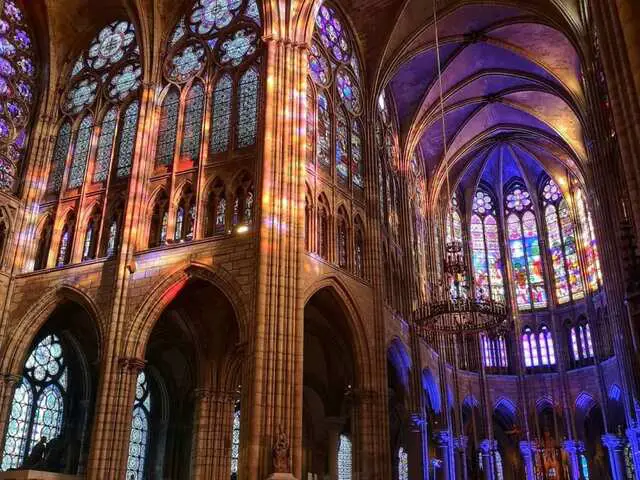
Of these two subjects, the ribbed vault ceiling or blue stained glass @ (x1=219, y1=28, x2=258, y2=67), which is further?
the ribbed vault ceiling

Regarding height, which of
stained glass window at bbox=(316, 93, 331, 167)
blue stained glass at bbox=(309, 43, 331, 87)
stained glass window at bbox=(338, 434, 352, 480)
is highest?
blue stained glass at bbox=(309, 43, 331, 87)

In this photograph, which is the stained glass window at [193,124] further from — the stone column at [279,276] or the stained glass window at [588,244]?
the stained glass window at [588,244]

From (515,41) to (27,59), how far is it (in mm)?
19465

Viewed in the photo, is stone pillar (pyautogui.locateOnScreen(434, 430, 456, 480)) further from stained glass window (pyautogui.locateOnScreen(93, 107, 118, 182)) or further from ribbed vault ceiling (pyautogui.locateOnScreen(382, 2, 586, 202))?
stained glass window (pyautogui.locateOnScreen(93, 107, 118, 182))

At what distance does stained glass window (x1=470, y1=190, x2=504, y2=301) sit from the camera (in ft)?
Answer: 121

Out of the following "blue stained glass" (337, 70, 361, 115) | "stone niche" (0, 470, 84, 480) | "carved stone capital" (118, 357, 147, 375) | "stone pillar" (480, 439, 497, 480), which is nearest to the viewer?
"stone niche" (0, 470, 84, 480)

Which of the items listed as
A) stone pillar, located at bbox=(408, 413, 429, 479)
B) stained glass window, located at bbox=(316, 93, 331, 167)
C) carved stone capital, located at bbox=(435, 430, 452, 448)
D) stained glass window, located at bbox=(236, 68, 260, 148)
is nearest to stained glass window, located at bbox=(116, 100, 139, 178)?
stained glass window, located at bbox=(236, 68, 260, 148)

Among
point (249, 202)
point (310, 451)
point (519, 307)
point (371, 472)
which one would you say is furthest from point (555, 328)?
point (249, 202)

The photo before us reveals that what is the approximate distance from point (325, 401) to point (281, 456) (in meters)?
11.5

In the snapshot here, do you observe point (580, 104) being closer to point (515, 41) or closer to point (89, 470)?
point (515, 41)

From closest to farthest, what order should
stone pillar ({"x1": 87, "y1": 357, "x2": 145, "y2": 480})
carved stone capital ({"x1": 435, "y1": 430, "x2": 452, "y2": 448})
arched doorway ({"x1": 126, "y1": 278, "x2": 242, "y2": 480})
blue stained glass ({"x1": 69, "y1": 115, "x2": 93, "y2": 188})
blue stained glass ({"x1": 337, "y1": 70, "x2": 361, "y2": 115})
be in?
stone pillar ({"x1": 87, "y1": 357, "x2": 145, "y2": 480}) → arched doorway ({"x1": 126, "y1": 278, "x2": 242, "y2": 480}) → blue stained glass ({"x1": 69, "y1": 115, "x2": 93, "y2": 188}) → blue stained glass ({"x1": 337, "y1": 70, "x2": 361, "y2": 115}) → carved stone capital ({"x1": 435, "y1": 430, "x2": 452, "y2": 448})

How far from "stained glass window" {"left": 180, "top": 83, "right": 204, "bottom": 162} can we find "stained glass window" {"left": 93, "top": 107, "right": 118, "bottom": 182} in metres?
2.99

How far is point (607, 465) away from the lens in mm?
31766

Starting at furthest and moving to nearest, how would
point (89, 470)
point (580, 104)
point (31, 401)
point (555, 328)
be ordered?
point (555, 328) → point (580, 104) → point (31, 401) → point (89, 470)
